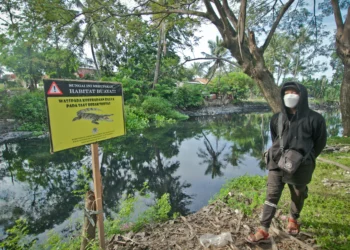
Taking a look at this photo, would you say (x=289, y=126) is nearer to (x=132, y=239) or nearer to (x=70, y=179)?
(x=132, y=239)

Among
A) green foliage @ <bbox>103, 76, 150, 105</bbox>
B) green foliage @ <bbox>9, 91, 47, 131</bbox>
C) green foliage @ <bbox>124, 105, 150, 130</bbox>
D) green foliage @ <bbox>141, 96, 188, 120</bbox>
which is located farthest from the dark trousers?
green foliage @ <bbox>103, 76, 150, 105</bbox>

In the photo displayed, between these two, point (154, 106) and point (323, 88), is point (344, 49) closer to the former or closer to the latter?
point (154, 106)

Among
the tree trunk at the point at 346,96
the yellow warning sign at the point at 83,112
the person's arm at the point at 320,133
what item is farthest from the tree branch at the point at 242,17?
the tree trunk at the point at 346,96

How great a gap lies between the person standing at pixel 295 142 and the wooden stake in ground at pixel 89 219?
1.62 meters

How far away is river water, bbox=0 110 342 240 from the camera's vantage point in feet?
13.8

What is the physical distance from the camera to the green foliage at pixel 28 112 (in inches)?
466

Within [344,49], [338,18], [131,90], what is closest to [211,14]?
[338,18]

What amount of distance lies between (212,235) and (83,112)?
1946 mm

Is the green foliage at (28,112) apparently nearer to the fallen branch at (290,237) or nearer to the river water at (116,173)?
the river water at (116,173)

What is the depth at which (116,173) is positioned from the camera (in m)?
6.26

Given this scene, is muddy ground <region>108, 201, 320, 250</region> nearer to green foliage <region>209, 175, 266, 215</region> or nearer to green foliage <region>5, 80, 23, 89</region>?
green foliage <region>209, 175, 266, 215</region>

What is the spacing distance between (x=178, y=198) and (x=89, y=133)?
3441 millimetres

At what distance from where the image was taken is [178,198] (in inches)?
187

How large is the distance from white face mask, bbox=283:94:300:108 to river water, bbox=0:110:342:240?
2357 millimetres
